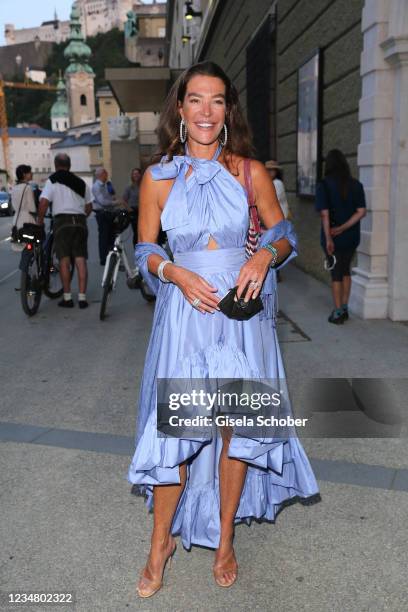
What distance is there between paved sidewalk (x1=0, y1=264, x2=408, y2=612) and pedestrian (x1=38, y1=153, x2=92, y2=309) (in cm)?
296

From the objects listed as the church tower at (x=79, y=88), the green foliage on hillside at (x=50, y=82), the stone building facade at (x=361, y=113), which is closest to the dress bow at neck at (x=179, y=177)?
the stone building facade at (x=361, y=113)

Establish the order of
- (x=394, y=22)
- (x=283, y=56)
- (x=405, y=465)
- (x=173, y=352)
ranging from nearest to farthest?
1. (x=173, y=352)
2. (x=405, y=465)
3. (x=394, y=22)
4. (x=283, y=56)

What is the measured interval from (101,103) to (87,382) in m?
67.6

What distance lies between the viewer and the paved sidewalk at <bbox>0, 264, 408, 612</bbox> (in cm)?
238

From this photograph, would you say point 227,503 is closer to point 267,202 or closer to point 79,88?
point 267,202

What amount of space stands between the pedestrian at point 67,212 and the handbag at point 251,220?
19.0ft

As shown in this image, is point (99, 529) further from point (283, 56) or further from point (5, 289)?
point (283, 56)

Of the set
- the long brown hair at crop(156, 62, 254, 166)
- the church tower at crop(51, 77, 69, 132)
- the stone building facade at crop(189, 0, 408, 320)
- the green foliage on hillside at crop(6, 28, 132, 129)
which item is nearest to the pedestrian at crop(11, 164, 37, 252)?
the stone building facade at crop(189, 0, 408, 320)

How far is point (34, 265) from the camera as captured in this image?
7.85 metres

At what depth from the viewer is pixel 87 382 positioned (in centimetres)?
503

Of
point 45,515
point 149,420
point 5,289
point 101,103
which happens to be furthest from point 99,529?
point 101,103

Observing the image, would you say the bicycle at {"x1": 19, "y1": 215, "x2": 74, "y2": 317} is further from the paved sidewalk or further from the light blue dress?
the light blue dress

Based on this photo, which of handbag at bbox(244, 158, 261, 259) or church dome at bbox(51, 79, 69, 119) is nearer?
handbag at bbox(244, 158, 261, 259)

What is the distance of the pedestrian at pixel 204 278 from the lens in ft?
7.41
